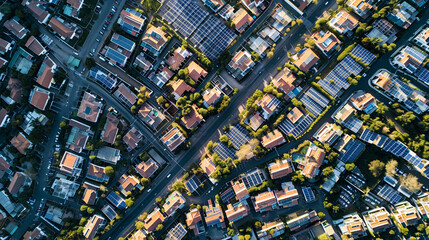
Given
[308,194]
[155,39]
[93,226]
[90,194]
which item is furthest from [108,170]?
[308,194]

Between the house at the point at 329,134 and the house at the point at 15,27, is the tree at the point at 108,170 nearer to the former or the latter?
the house at the point at 15,27

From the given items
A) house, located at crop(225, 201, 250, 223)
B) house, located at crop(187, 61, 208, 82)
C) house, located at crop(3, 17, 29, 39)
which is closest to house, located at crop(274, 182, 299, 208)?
house, located at crop(225, 201, 250, 223)

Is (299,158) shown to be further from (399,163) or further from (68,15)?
(68,15)

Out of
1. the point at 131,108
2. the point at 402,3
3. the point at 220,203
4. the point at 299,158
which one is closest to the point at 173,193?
the point at 220,203

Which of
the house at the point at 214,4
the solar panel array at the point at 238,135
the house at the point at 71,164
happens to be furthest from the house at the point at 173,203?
the house at the point at 214,4

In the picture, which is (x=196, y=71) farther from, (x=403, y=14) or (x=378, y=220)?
(x=378, y=220)

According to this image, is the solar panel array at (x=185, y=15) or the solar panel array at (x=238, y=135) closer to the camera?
the solar panel array at (x=238, y=135)
